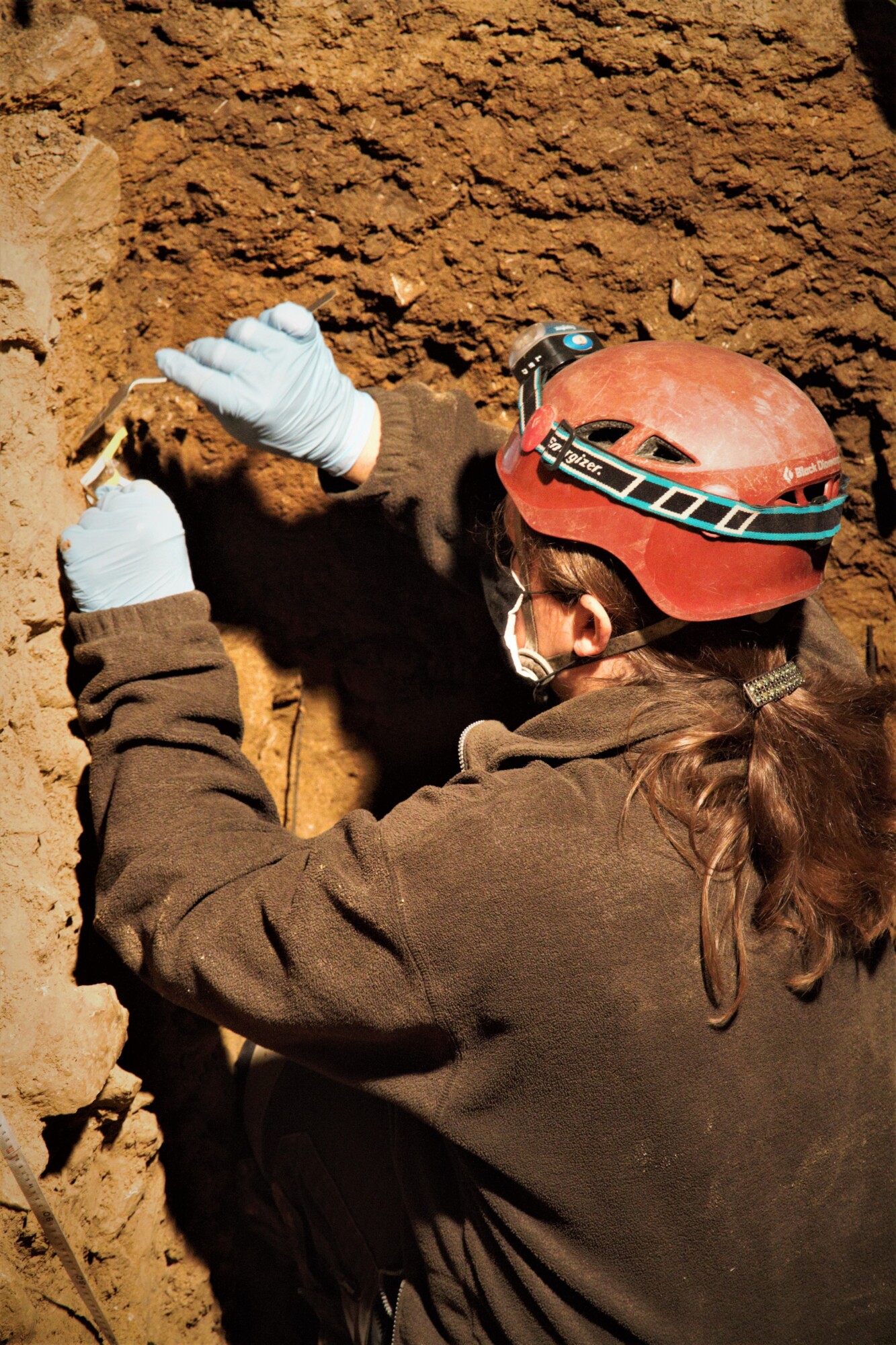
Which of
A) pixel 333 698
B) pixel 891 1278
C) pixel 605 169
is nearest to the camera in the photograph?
pixel 891 1278

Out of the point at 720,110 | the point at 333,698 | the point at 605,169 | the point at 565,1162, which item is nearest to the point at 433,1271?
the point at 565,1162

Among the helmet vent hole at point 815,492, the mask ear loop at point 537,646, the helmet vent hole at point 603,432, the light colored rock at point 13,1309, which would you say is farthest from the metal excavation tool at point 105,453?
the light colored rock at point 13,1309

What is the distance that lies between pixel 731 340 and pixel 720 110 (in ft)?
1.69

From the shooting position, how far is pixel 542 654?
1.67m

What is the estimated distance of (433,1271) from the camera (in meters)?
1.75

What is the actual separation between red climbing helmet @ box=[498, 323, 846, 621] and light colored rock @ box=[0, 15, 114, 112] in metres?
1.17

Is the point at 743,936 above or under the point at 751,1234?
above

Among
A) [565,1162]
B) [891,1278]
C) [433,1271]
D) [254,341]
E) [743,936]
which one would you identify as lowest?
[433,1271]

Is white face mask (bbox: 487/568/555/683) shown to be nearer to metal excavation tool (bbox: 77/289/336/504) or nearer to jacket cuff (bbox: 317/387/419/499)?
jacket cuff (bbox: 317/387/419/499)

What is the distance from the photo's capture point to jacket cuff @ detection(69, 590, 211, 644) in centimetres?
172

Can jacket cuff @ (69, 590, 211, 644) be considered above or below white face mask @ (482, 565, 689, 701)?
above

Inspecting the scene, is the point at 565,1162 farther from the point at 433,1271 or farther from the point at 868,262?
the point at 868,262

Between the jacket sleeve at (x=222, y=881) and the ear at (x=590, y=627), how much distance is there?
48cm

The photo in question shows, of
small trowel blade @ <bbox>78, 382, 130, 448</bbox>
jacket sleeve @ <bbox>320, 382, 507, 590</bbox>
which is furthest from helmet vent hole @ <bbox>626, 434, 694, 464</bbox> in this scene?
small trowel blade @ <bbox>78, 382, 130, 448</bbox>
